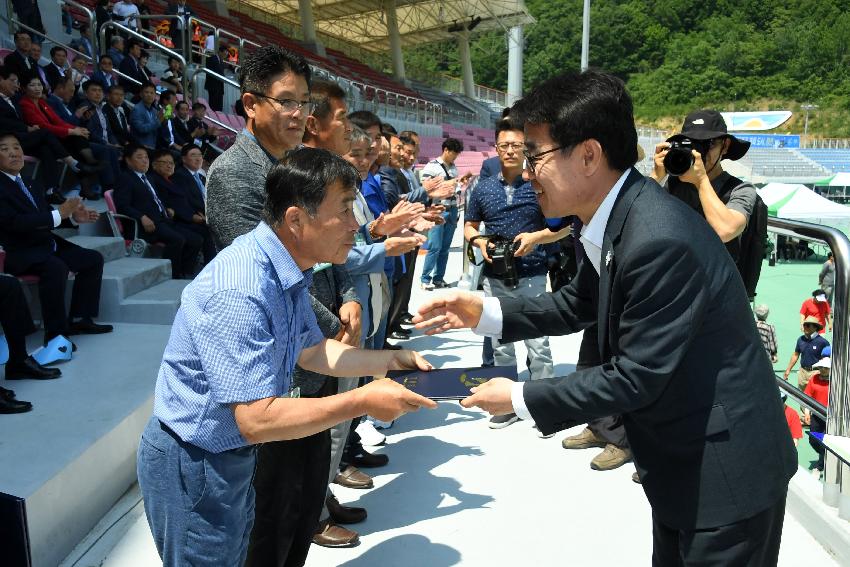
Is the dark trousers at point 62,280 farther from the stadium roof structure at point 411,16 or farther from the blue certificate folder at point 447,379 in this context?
the stadium roof structure at point 411,16

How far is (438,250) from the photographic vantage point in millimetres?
7949

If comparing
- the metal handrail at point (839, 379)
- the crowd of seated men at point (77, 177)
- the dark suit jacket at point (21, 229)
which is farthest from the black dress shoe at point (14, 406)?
the metal handrail at point (839, 379)

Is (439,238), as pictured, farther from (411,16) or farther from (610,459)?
(411,16)

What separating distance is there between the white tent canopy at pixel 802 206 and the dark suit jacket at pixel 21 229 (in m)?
16.2

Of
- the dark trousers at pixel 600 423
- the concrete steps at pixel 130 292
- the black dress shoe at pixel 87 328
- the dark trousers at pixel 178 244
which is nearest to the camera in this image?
the dark trousers at pixel 600 423

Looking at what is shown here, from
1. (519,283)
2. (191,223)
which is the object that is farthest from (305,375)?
(191,223)

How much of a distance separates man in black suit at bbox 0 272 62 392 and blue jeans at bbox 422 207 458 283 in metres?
4.71

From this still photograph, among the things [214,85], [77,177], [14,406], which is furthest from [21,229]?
[214,85]

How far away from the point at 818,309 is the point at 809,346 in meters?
0.35

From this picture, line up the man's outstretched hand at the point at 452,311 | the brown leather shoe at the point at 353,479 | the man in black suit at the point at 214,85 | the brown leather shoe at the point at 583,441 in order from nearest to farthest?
the man's outstretched hand at the point at 452,311
the brown leather shoe at the point at 353,479
the brown leather shoe at the point at 583,441
the man in black suit at the point at 214,85

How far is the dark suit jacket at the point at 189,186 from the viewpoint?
22.3 feet

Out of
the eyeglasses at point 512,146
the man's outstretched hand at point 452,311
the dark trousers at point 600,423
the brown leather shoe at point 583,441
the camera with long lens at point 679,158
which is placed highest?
the eyeglasses at point 512,146

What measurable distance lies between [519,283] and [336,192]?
2.59 m

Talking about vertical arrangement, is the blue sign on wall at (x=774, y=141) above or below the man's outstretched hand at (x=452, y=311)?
above
